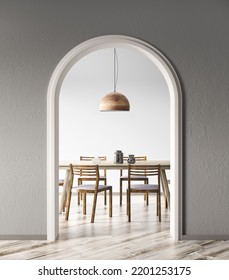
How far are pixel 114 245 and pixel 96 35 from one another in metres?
2.10

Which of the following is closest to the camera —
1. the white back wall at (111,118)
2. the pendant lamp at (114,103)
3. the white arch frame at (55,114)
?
the white arch frame at (55,114)

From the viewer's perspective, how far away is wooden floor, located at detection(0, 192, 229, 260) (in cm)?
358

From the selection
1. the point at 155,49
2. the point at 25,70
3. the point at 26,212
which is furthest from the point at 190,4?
the point at 26,212

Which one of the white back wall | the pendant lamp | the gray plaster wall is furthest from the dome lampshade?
the gray plaster wall

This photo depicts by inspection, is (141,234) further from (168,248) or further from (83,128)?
(83,128)

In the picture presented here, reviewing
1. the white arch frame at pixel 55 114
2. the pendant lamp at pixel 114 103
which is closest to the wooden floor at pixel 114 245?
the white arch frame at pixel 55 114

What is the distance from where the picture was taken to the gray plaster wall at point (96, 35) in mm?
4047

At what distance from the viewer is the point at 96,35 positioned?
4043 mm

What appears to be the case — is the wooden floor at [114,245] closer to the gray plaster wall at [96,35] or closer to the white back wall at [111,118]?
the gray plaster wall at [96,35]

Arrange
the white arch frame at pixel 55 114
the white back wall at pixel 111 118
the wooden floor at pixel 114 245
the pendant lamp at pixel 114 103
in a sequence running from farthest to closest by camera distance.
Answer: the white back wall at pixel 111 118 → the pendant lamp at pixel 114 103 → the white arch frame at pixel 55 114 → the wooden floor at pixel 114 245

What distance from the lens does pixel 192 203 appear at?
4.07m

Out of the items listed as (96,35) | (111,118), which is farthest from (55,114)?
(111,118)

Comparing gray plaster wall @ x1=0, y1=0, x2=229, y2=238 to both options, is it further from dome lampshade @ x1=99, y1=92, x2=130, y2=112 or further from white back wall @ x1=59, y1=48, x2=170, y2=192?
white back wall @ x1=59, y1=48, x2=170, y2=192

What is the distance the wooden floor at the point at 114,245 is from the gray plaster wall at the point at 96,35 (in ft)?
0.74
